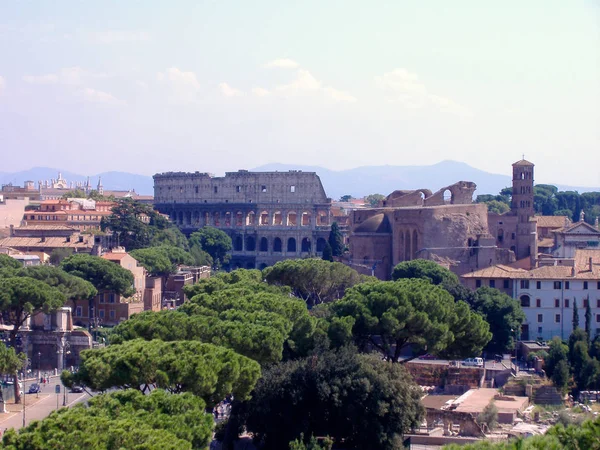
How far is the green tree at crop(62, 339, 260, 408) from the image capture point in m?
26.2

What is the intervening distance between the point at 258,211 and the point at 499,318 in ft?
223

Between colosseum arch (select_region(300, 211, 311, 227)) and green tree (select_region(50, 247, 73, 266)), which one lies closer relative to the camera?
green tree (select_region(50, 247, 73, 266))

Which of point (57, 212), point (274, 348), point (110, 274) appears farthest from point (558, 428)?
point (57, 212)

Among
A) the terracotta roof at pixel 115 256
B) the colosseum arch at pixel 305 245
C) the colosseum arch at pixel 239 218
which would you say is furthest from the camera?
the colosseum arch at pixel 239 218

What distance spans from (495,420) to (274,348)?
753cm

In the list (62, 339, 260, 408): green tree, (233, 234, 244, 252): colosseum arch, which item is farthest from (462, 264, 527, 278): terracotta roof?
(233, 234, 244, 252): colosseum arch

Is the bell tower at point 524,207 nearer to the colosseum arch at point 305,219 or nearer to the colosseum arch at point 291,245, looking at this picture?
the colosseum arch at point 291,245

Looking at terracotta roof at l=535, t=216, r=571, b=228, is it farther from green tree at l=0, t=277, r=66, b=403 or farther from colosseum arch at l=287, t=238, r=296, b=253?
green tree at l=0, t=277, r=66, b=403

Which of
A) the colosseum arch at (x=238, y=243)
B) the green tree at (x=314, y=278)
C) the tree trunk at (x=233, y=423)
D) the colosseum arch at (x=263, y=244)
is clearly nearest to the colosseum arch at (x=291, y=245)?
the colosseum arch at (x=263, y=244)

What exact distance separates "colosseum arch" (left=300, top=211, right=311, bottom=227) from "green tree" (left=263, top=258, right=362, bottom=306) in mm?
60309

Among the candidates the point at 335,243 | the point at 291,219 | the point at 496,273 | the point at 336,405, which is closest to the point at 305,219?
the point at 291,219

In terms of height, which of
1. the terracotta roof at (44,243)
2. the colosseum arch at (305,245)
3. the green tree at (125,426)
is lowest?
the green tree at (125,426)

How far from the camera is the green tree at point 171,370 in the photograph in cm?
2616

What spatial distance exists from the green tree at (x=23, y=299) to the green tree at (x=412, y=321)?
480 inches
